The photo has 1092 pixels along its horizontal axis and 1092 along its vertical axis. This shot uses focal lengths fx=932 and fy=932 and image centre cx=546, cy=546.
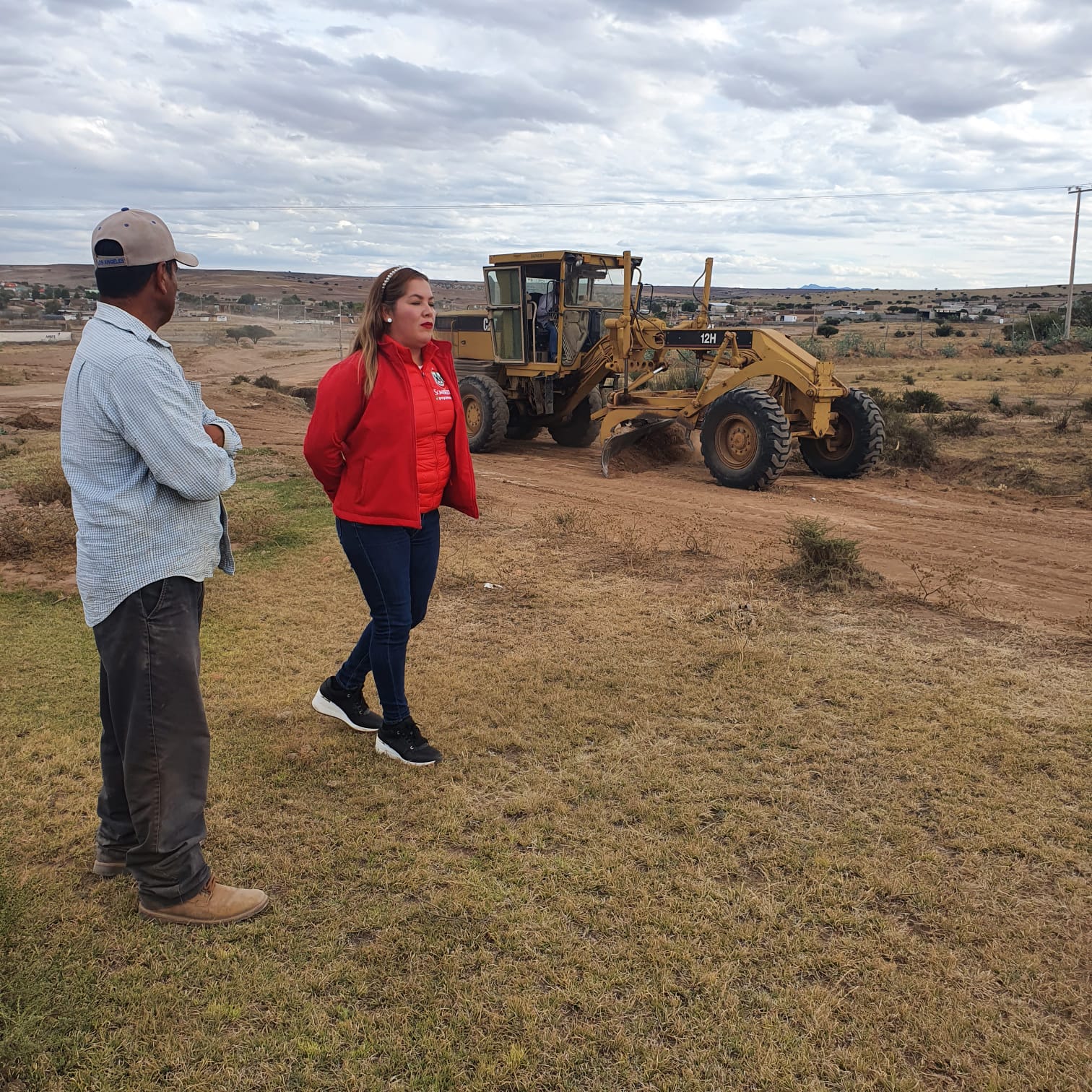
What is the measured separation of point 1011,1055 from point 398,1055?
172cm

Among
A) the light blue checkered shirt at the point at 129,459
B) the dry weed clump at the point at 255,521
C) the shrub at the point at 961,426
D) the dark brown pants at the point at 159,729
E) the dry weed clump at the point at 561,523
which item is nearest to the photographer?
the light blue checkered shirt at the point at 129,459

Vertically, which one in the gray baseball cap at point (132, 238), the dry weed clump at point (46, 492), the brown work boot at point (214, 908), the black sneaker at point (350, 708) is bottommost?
the brown work boot at point (214, 908)

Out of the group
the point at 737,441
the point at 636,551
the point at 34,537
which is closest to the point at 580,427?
the point at 737,441

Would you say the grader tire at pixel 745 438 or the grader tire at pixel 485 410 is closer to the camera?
the grader tire at pixel 745 438

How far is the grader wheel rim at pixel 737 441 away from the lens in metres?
11.2

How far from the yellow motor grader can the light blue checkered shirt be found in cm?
879

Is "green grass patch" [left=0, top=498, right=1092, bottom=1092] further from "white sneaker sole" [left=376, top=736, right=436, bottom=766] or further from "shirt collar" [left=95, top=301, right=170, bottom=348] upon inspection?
"shirt collar" [left=95, top=301, right=170, bottom=348]

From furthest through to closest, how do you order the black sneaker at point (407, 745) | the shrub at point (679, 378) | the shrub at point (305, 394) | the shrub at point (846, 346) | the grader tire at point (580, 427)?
1. the shrub at point (846, 346)
2. the shrub at point (305, 394)
3. the shrub at point (679, 378)
4. the grader tire at point (580, 427)
5. the black sneaker at point (407, 745)

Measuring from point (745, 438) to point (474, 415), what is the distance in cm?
455

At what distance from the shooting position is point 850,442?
1188 cm

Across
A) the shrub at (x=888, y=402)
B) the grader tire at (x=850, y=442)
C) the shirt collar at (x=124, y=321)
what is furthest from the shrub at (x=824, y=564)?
the shrub at (x=888, y=402)

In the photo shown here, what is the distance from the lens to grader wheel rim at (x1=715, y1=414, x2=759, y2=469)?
36.8 ft

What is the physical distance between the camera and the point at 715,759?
4328 mm

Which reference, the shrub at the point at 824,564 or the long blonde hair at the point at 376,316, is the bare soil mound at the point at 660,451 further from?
the long blonde hair at the point at 376,316
